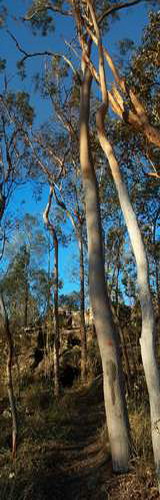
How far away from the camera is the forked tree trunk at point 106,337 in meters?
5.21

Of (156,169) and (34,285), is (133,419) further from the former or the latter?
(34,285)

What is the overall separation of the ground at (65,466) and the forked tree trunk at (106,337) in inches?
12.1

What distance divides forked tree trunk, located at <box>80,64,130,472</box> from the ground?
0.31 m

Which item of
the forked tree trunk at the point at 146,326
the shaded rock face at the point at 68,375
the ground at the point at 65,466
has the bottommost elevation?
the ground at the point at 65,466

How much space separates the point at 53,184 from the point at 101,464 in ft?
30.6

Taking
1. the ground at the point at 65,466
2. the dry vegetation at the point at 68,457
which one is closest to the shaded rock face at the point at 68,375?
the dry vegetation at the point at 68,457

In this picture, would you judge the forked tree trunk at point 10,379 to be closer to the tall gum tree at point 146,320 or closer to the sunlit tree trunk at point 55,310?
the tall gum tree at point 146,320

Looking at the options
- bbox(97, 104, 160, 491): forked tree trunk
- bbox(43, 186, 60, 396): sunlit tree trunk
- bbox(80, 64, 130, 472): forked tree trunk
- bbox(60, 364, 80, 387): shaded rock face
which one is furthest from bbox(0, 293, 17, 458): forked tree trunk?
bbox(60, 364, 80, 387): shaded rock face

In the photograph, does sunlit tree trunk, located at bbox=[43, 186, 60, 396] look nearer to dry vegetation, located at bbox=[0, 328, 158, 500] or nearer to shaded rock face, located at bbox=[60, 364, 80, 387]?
shaded rock face, located at bbox=[60, 364, 80, 387]

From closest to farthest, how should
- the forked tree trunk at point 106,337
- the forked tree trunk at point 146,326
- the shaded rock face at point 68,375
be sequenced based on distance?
the forked tree trunk at point 146,326 → the forked tree trunk at point 106,337 → the shaded rock face at point 68,375

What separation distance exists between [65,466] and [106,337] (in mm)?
1736

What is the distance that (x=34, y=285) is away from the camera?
83.5 feet

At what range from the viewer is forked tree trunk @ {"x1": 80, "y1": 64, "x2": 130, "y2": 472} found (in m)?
5.21

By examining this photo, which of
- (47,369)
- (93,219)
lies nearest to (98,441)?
(93,219)
